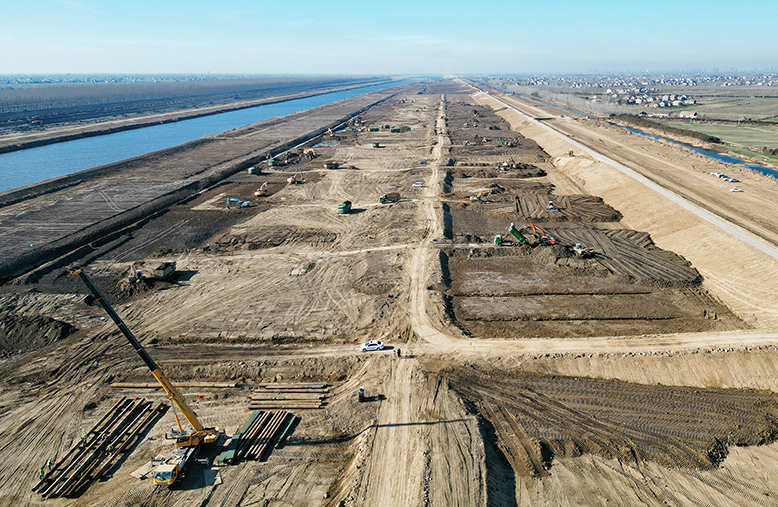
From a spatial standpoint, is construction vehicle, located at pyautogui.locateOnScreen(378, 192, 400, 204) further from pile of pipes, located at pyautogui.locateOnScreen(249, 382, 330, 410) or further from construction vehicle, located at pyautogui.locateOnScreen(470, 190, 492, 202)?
pile of pipes, located at pyautogui.locateOnScreen(249, 382, 330, 410)

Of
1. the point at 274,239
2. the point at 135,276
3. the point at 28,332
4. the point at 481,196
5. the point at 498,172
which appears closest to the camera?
the point at 28,332

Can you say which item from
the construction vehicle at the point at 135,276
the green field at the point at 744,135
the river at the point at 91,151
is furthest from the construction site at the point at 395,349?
the green field at the point at 744,135

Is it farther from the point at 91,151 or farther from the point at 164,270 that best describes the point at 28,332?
the point at 91,151

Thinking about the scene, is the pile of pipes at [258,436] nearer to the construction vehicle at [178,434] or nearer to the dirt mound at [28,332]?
the construction vehicle at [178,434]

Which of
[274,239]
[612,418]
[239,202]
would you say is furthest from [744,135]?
[239,202]

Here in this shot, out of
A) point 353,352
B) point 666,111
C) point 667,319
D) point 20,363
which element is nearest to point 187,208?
point 20,363

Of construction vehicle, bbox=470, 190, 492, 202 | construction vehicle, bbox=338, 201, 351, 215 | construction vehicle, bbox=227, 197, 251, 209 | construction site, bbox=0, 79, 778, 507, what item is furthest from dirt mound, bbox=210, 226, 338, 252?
construction vehicle, bbox=470, 190, 492, 202
